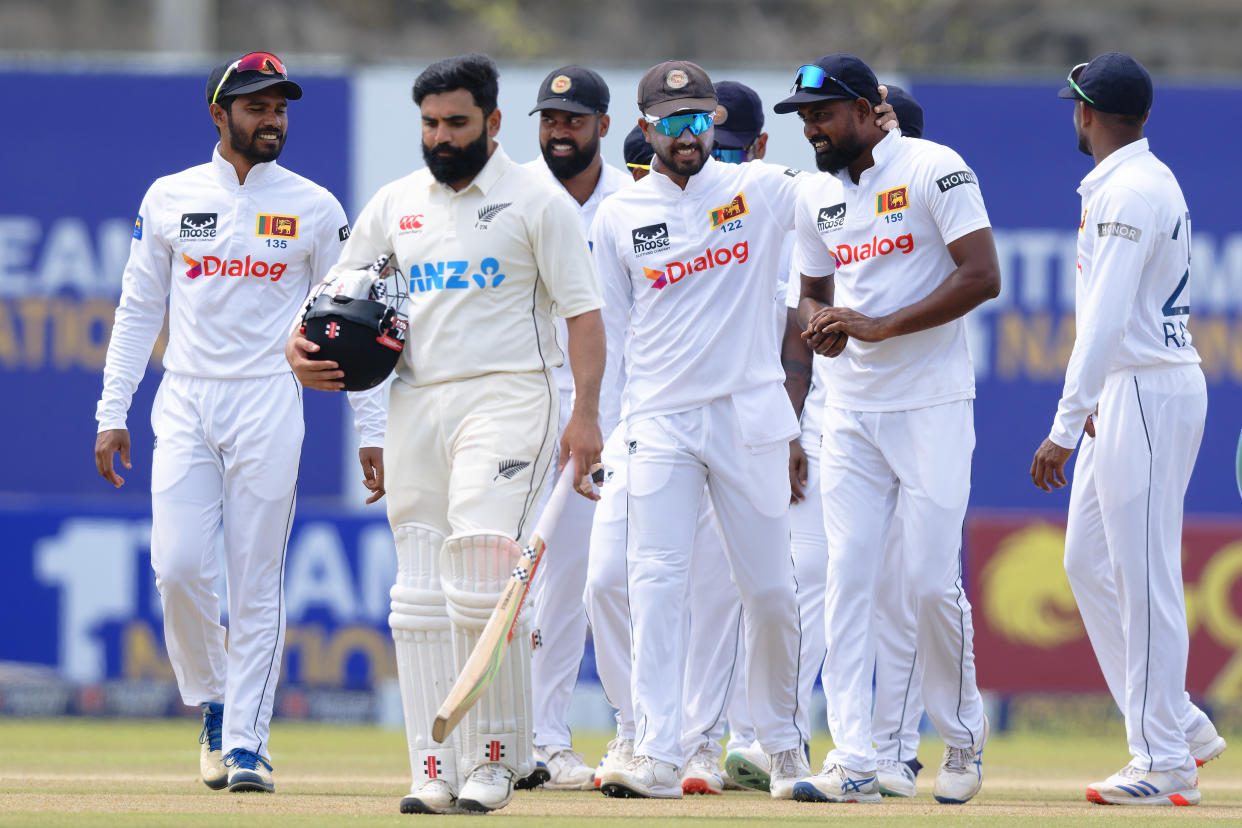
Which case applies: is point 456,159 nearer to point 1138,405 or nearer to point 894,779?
point 1138,405

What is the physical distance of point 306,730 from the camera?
1241cm

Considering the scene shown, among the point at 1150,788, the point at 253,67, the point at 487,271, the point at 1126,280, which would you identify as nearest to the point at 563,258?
the point at 487,271

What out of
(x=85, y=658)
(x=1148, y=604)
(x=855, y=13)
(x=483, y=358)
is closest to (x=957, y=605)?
(x=1148, y=604)

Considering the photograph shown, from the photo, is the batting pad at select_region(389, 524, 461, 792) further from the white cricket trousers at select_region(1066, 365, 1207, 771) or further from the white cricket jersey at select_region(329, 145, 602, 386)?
the white cricket trousers at select_region(1066, 365, 1207, 771)

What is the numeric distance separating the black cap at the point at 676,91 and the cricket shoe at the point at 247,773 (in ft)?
9.18

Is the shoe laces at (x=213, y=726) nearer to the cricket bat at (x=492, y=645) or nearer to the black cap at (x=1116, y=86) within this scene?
the cricket bat at (x=492, y=645)

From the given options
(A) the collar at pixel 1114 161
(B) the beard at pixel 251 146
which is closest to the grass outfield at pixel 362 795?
(A) the collar at pixel 1114 161

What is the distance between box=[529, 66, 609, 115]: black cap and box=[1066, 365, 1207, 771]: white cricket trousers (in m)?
2.50

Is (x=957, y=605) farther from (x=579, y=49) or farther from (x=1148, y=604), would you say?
(x=579, y=49)

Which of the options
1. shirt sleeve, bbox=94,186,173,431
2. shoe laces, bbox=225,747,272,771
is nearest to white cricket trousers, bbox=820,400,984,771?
shoe laces, bbox=225,747,272,771

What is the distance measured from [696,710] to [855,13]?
12.9 m

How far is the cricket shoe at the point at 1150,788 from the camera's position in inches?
282

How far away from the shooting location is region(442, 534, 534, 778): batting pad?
629cm

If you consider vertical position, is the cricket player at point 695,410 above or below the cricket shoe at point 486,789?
above
